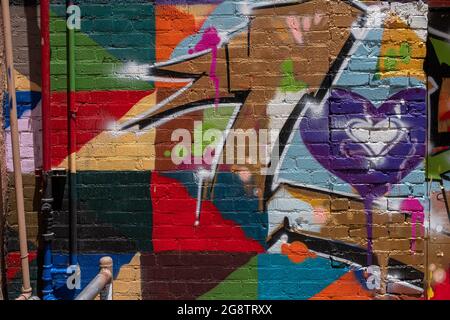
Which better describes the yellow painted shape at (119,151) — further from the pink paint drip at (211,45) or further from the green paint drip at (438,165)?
the green paint drip at (438,165)

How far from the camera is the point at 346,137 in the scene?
4379mm

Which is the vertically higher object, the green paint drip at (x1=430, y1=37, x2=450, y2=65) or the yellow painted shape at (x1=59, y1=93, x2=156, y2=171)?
the green paint drip at (x1=430, y1=37, x2=450, y2=65)

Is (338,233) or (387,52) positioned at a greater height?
(387,52)

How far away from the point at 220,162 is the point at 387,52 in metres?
1.46

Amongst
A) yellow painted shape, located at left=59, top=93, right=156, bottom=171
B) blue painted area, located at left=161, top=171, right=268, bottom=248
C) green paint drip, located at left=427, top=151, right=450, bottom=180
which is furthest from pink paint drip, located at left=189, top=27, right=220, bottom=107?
green paint drip, located at left=427, top=151, right=450, bottom=180

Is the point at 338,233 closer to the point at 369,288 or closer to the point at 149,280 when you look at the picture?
the point at 369,288

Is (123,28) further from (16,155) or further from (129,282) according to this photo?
(129,282)

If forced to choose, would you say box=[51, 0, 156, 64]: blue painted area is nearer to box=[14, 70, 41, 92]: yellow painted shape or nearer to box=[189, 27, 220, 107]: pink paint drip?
box=[189, 27, 220, 107]: pink paint drip

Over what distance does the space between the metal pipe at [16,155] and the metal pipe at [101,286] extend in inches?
23.3

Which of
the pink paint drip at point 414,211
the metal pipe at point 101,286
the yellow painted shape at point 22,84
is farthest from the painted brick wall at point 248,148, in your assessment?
the metal pipe at point 101,286

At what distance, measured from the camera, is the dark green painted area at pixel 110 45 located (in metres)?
4.39

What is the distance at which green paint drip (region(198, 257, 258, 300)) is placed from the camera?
4.44m

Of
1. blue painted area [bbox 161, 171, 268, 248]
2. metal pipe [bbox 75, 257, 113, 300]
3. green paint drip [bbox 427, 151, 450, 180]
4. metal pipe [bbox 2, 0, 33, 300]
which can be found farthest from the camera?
green paint drip [bbox 427, 151, 450, 180]

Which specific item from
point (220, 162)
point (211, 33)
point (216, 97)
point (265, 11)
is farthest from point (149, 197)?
point (265, 11)
